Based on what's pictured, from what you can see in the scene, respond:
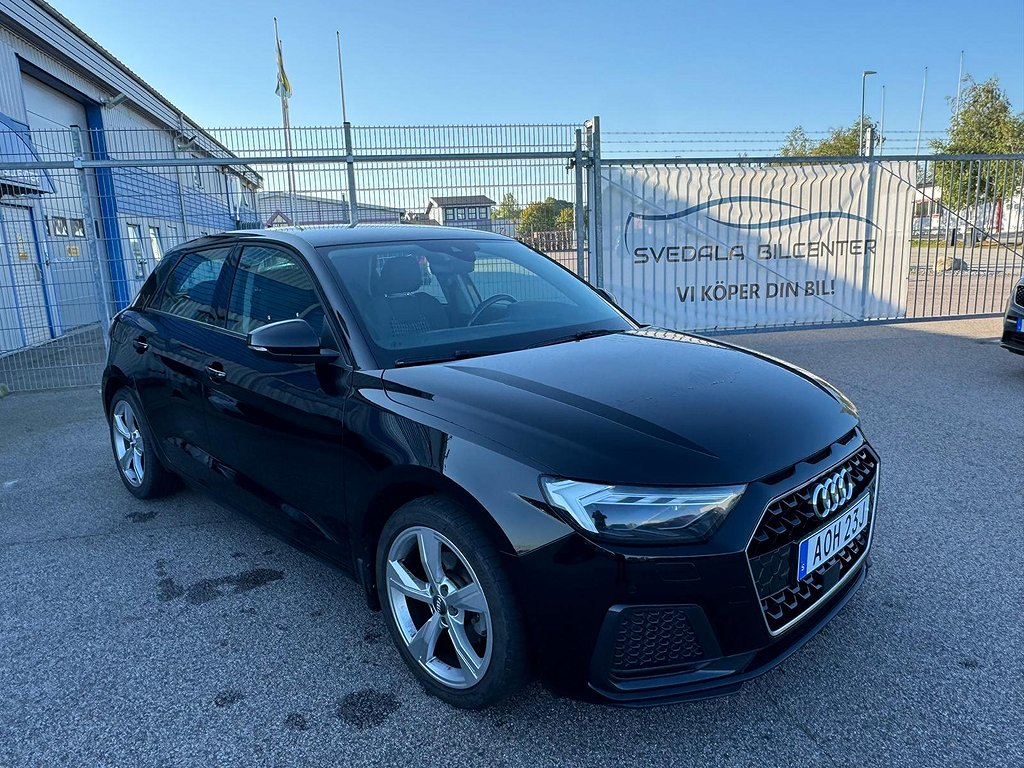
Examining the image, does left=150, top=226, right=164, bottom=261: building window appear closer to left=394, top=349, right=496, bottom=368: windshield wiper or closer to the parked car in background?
left=394, top=349, right=496, bottom=368: windshield wiper

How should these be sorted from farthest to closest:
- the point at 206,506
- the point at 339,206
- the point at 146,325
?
the point at 339,206 → the point at 206,506 → the point at 146,325

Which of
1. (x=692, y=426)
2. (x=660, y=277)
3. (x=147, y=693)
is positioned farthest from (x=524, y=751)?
(x=660, y=277)

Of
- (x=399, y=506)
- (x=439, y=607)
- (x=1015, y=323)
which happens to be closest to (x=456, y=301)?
(x=399, y=506)

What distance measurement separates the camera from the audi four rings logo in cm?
218

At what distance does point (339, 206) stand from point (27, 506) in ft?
15.6

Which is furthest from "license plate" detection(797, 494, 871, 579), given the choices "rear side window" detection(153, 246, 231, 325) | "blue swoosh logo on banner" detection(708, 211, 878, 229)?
"blue swoosh logo on banner" detection(708, 211, 878, 229)

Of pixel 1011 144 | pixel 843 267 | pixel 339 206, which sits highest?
pixel 1011 144

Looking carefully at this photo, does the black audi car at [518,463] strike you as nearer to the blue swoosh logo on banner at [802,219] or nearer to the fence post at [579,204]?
the fence post at [579,204]

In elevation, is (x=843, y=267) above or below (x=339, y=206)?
below

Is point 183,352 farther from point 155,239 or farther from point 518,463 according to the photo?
point 155,239

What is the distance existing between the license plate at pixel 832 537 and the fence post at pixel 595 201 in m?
6.57

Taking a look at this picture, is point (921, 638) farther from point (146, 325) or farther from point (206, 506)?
point (146, 325)

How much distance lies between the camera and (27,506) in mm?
4555

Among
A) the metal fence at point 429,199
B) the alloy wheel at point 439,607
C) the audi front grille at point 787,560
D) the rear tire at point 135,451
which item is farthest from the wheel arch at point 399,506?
the metal fence at point 429,199
